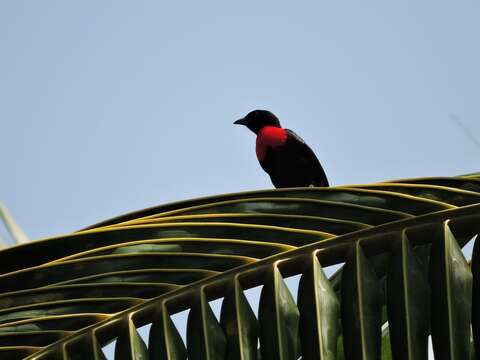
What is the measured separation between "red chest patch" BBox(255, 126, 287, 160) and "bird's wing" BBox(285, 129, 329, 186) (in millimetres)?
55

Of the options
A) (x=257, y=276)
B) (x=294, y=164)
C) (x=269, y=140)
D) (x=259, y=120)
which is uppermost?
(x=259, y=120)

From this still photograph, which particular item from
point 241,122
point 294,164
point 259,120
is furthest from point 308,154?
point 241,122

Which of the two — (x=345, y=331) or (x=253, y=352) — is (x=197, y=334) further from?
(x=345, y=331)

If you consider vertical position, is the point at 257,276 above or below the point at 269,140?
below

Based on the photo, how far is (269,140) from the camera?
5.16 meters

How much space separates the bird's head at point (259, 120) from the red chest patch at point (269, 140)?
35 centimetres

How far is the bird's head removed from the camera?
5.67 meters

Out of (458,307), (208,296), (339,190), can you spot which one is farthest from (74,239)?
(458,307)

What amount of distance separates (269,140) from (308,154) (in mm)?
248

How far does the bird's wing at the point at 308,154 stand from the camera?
5055 mm

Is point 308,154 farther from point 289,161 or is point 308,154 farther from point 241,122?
point 241,122

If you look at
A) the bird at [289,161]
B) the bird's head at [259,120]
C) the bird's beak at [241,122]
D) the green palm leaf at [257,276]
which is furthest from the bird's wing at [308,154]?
the green palm leaf at [257,276]

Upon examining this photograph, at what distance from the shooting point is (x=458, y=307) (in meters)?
1.16

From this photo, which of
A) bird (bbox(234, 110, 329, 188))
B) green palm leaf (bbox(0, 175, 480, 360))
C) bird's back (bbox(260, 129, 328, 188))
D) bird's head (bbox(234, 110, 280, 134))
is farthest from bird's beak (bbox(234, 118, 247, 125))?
green palm leaf (bbox(0, 175, 480, 360))
